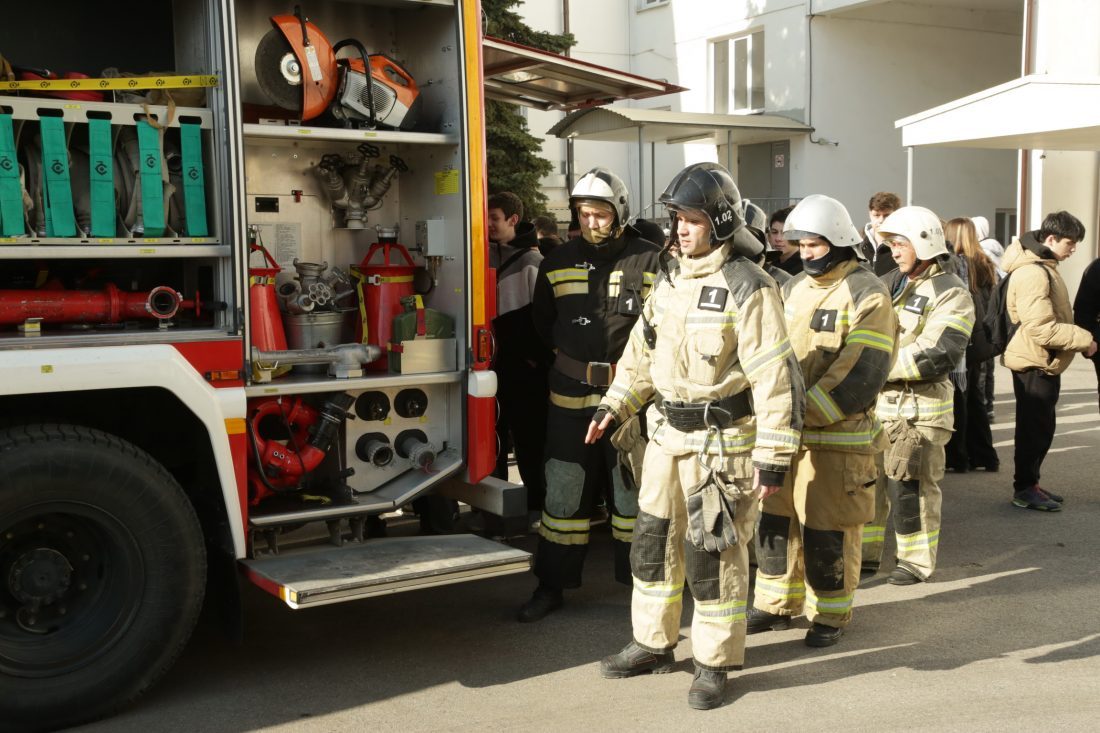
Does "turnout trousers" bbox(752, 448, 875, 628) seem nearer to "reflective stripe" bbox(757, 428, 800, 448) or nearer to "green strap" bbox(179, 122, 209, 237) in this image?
"reflective stripe" bbox(757, 428, 800, 448)

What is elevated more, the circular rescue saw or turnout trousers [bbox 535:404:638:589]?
the circular rescue saw

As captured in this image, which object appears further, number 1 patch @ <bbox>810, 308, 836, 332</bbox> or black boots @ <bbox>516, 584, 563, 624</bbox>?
black boots @ <bbox>516, 584, 563, 624</bbox>

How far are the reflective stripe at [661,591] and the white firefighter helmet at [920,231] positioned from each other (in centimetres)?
244

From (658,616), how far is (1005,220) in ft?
73.2

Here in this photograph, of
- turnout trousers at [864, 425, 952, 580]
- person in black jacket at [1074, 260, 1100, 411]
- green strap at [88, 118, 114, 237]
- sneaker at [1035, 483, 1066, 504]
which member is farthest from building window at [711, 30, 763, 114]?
green strap at [88, 118, 114, 237]

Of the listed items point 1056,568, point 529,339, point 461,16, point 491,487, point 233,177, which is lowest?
point 1056,568

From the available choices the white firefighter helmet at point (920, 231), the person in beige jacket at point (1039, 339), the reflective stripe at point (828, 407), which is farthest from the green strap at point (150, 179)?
the person in beige jacket at point (1039, 339)

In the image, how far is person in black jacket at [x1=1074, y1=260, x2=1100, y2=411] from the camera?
757 centimetres

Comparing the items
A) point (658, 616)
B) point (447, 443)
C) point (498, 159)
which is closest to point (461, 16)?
point (447, 443)

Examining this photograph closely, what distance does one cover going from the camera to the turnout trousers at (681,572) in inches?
173

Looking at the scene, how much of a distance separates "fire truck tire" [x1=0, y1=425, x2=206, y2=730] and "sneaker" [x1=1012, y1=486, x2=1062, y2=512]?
5360mm

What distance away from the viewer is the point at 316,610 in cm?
557

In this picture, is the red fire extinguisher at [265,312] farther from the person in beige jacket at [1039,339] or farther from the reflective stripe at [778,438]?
the person in beige jacket at [1039,339]

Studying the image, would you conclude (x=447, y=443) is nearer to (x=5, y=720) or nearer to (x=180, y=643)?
(x=180, y=643)
